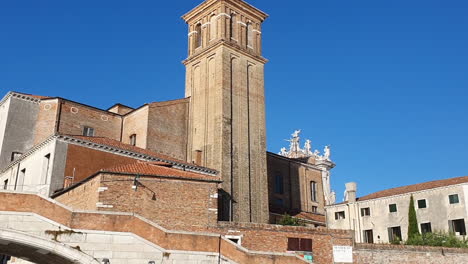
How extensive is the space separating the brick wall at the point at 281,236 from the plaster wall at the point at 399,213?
11.7 metres

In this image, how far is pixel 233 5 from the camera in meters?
38.2

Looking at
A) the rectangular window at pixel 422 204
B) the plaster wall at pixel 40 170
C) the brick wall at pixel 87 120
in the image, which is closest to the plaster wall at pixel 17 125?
the brick wall at pixel 87 120

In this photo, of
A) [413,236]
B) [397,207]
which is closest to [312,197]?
[397,207]

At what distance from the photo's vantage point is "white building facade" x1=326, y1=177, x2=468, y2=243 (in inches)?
1313

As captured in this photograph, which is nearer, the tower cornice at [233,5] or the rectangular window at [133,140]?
the rectangular window at [133,140]

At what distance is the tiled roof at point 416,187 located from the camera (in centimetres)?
3451

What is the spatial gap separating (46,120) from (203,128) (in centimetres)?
995

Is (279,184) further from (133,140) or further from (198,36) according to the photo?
(198,36)

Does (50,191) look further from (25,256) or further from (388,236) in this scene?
(388,236)

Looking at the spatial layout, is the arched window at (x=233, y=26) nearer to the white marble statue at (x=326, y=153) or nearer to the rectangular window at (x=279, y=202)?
the rectangular window at (x=279, y=202)

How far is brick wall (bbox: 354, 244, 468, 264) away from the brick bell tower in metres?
9.10

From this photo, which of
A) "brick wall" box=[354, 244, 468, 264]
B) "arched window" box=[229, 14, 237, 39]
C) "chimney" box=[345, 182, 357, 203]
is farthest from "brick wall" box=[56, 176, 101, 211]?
"chimney" box=[345, 182, 357, 203]

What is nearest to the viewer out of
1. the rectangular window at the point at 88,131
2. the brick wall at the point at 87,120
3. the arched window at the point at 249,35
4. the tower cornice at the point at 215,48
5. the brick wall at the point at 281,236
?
the brick wall at the point at 281,236

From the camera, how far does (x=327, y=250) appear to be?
24.6 m
